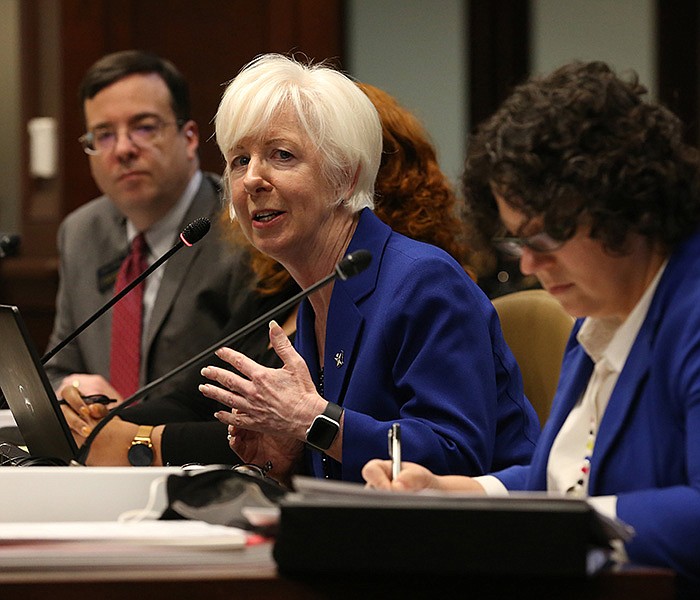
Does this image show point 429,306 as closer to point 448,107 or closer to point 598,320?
point 598,320

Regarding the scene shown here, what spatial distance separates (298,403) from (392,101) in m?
1.03

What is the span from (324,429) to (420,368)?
22 cm

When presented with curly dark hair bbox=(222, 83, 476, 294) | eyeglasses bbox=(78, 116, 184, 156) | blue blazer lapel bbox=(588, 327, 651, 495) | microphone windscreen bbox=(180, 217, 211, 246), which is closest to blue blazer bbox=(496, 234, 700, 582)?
blue blazer lapel bbox=(588, 327, 651, 495)

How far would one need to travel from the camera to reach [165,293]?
138 inches

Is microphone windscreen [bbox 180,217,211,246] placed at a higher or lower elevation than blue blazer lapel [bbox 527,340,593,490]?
higher

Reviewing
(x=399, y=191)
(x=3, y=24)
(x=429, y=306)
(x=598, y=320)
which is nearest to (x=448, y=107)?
(x=3, y=24)

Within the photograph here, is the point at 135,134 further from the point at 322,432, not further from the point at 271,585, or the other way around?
the point at 271,585

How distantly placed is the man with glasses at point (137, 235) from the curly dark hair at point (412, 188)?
962mm

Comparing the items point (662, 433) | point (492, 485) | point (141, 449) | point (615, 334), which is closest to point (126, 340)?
point (141, 449)

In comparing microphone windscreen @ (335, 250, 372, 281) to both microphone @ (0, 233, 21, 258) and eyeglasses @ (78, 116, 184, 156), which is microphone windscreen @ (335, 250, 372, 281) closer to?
microphone @ (0, 233, 21, 258)

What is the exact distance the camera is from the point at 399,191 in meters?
2.60

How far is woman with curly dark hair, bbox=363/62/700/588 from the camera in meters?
1.37

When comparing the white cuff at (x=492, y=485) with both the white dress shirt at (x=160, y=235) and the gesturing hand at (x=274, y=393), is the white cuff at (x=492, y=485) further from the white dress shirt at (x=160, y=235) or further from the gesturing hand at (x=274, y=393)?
the white dress shirt at (x=160, y=235)

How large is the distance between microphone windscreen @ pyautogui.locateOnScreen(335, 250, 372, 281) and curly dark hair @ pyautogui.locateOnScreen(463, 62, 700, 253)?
431 mm
